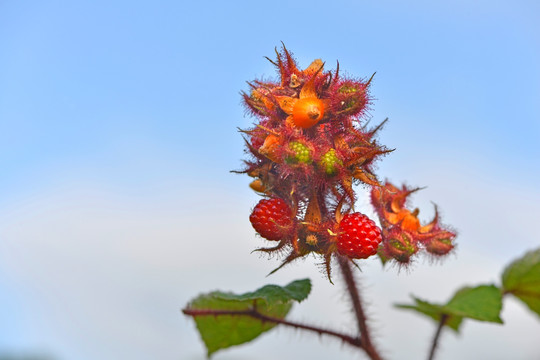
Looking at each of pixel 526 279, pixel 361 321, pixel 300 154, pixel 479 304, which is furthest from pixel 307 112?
pixel 526 279

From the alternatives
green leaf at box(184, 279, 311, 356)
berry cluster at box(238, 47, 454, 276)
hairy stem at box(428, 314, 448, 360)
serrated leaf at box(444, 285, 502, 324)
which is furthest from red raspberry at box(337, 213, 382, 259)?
hairy stem at box(428, 314, 448, 360)

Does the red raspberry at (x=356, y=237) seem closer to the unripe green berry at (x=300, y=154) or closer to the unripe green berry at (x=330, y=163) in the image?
the unripe green berry at (x=330, y=163)

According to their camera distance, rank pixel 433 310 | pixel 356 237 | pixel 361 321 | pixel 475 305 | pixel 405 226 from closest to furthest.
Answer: pixel 356 237
pixel 405 226
pixel 361 321
pixel 475 305
pixel 433 310

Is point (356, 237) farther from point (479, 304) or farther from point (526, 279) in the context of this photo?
point (526, 279)

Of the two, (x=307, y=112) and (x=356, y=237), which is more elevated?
(x=307, y=112)

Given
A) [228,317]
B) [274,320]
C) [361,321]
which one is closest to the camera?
[361,321]

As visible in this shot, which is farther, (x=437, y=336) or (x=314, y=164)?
(x=437, y=336)

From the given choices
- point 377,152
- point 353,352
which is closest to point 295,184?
point 377,152
